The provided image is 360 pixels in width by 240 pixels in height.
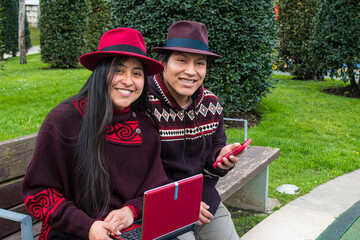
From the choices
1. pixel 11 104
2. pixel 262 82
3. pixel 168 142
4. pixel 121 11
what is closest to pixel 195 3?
pixel 121 11

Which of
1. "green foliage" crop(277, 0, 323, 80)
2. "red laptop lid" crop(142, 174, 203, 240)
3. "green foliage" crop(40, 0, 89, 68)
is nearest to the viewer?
"red laptop lid" crop(142, 174, 203, 240)

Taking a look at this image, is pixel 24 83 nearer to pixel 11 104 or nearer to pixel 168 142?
pixel 11 104

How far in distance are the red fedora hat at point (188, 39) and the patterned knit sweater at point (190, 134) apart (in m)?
0.25

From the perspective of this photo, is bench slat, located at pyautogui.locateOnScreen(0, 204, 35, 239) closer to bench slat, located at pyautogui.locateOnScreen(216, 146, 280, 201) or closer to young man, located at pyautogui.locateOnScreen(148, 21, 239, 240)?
young man, located at pyautogui.locateOnScreen(148, 21, 239, 240)

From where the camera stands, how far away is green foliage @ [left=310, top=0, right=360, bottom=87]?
902cm

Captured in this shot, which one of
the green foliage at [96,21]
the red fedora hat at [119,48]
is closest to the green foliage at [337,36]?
the red fedora hat at [119,48]

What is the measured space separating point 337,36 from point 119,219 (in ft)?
28.8

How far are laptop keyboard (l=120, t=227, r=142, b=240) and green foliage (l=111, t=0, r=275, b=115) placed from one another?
11.7 feet

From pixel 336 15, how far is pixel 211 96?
778 centimetres

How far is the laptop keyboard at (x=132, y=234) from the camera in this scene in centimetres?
177

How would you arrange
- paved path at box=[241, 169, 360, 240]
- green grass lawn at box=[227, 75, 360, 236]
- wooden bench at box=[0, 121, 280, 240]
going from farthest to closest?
green grass lawn at box=[227, 75, 360, 236] < paved path at box=[241, 169, 360, 240] < wooden bench at box=[0, 121, 280, 240]

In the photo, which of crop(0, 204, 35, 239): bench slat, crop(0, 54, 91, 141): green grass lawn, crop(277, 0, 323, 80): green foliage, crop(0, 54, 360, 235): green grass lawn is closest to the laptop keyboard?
crop(0, 204, 35, 239): bench slat

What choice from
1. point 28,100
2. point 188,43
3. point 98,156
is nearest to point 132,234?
point 98,156

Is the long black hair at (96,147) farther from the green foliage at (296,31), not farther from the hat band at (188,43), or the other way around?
the green foliage at (296,31)
